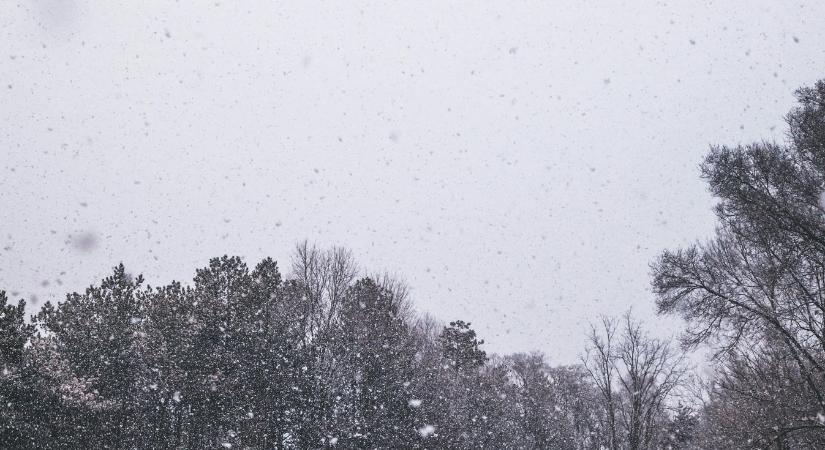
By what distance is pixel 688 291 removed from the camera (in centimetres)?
1172

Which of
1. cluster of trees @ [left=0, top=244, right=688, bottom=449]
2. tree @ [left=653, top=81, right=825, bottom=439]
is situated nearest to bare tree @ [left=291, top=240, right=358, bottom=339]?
cluster of trees @ [left=0, top=244, right=688, bottom=449]

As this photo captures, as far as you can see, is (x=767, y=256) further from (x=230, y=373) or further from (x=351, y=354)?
(x=230, y=373)

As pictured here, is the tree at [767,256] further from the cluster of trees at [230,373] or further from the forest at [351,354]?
the cluster of trees at [230,373]

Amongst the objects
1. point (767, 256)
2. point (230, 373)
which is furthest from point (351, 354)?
point (767, 256)

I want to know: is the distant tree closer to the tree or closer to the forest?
the forest

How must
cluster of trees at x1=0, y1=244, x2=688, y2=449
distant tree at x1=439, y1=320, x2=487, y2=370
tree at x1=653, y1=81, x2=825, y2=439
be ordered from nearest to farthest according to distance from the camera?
tree at x1=653, y1=81, x2=825, y2=439
cluster of trees at x1=0, y1=244, x2=688, y2=449
distant tree at x1=439, y1=320, x2=487, y2=370

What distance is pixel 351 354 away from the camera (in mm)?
17875

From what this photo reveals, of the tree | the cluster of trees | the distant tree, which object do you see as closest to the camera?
the tree

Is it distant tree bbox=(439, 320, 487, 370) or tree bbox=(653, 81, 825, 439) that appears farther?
distant tree bbox=(439, 320, 487, 370)

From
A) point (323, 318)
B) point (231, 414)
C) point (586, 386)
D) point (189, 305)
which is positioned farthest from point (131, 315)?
A: point (586, 386)

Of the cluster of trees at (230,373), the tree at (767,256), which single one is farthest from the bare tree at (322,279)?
the tree at (767,256)

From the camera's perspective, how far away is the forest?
1030 centimetres

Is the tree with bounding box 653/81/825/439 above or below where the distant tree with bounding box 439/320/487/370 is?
below

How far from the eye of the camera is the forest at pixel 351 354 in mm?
10297
